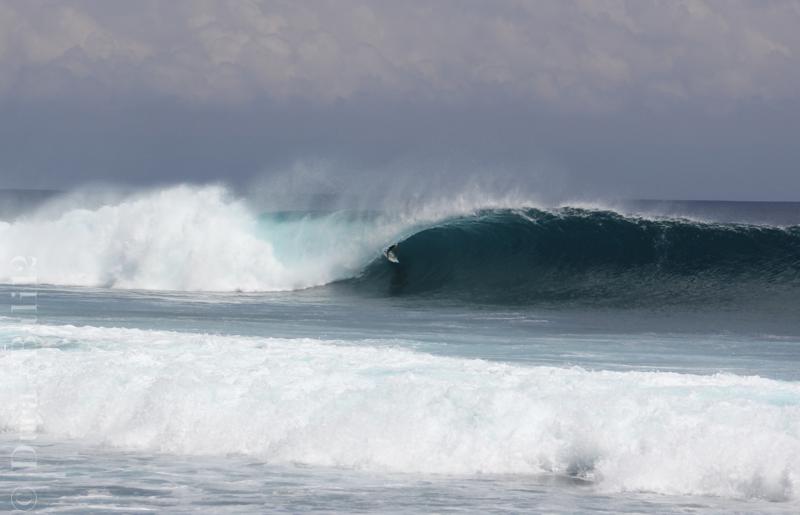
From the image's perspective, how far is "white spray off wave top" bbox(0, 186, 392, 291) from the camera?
2647 cm

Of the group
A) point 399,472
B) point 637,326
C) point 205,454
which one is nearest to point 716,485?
point 399,472

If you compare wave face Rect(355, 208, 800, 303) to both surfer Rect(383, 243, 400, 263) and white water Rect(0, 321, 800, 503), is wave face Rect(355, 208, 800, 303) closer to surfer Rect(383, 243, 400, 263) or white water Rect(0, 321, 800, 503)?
surfer Rect(383, 243, 400, 263)

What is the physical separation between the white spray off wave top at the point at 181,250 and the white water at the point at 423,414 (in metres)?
13.9

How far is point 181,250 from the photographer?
89.8ft

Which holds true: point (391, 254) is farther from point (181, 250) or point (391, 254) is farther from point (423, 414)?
point (423, 414)

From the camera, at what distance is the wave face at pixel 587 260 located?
2220 centimetres

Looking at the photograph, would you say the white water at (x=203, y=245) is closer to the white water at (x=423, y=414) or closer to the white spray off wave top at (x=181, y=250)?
the white spray off wave top at (x=181, y=250)

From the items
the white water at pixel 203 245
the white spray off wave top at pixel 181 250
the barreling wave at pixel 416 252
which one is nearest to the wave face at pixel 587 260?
the barreling wave at pixel 416 252

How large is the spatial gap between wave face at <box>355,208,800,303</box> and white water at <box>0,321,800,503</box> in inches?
428

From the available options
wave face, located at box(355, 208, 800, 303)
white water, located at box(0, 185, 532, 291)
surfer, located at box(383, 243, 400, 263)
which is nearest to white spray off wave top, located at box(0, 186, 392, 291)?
white water, located at box(0, 185, 532, 291)

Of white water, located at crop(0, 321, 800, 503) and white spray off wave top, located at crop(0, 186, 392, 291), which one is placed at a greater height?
white spray off wave top, located at crop(0, 186, 392, 291)

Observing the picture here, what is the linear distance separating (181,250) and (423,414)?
1845 centimetres

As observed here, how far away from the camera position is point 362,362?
1188cm

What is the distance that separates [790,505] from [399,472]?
122 inches
